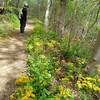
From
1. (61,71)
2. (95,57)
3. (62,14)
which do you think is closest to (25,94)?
(95,57)

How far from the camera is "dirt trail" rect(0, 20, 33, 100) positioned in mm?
7438

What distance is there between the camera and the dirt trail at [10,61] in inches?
293

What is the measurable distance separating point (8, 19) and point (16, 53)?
905cm

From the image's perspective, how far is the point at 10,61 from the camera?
9.88 metres

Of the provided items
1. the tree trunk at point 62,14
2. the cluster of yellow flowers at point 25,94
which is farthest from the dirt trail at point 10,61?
the tree trunk at point 62,14

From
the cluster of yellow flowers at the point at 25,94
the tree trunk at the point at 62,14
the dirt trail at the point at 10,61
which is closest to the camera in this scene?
the cluster of yellow flowers at the point at 25,94

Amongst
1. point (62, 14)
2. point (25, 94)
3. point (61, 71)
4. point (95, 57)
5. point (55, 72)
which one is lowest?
point (61, 71)

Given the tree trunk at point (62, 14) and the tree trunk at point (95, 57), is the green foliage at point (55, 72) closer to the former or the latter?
the tree trunk at point (95, 57)

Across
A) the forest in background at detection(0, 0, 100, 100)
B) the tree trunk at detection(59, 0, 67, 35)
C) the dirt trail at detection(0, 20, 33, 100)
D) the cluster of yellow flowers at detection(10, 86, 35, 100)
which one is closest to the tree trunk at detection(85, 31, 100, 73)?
the forest in background at detection(0, 0, 100, 100)

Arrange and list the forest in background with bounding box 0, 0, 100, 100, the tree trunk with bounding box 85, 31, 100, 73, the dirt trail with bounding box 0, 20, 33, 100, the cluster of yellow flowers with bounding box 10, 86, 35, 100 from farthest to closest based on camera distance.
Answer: the tree trunk with bounding box 85, 31, 100, 73 < the dirt trail with bounding box 0, 20, 33, 100 < the forest in background with bounding box 0, 0, 100, 100 < the cluster of yellow flowers with bounding box 10, 86, 35, 100

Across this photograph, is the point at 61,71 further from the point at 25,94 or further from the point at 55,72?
the point at 25,94

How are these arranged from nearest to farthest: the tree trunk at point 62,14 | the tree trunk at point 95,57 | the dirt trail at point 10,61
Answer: the dirt trail at point 10,61 → the tree trunk at point 95,57 → the tree trunk at point 62,14

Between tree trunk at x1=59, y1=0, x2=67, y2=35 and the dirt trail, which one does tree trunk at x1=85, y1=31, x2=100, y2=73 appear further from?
tree trunk at x1=59, y1=0, x2=67, y2=35

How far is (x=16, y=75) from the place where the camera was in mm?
8367
